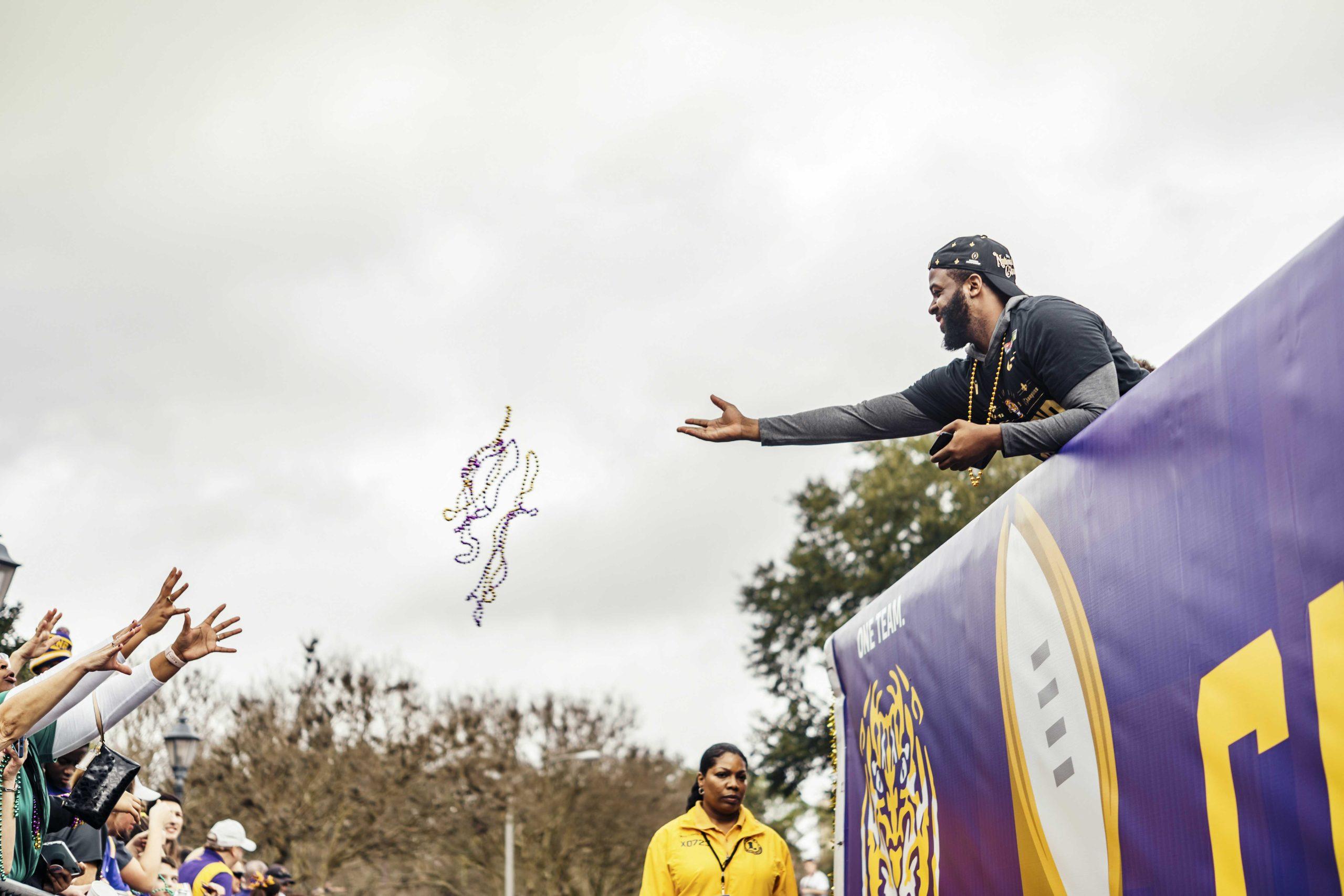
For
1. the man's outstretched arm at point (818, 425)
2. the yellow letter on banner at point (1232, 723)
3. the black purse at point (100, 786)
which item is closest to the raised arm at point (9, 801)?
the black purse at point (100, 786)

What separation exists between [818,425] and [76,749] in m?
3.47

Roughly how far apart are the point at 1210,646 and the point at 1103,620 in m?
0.33

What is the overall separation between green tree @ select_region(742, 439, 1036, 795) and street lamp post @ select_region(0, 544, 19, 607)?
21.5 meters

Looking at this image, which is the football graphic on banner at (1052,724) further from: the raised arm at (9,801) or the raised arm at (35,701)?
the raised arm at (9,801)

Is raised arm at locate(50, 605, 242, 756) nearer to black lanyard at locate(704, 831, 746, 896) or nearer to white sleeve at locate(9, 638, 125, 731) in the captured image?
white sleeve at locate(9, 638, 125, 731)

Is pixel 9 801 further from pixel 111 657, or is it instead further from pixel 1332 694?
pixel 1332 694

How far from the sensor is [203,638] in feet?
16.7

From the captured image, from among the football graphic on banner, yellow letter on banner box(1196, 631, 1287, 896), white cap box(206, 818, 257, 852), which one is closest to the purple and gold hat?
white cap box(206, 818, 257, 852)

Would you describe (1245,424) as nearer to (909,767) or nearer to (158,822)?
(909,767)

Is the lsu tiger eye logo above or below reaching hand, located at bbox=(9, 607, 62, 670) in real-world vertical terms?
below

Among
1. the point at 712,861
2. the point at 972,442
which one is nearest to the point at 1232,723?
the point at 972,442

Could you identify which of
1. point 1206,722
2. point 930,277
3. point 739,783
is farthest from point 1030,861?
point 739,783

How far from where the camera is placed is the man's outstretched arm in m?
3.77

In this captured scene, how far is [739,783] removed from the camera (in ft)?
18.1
